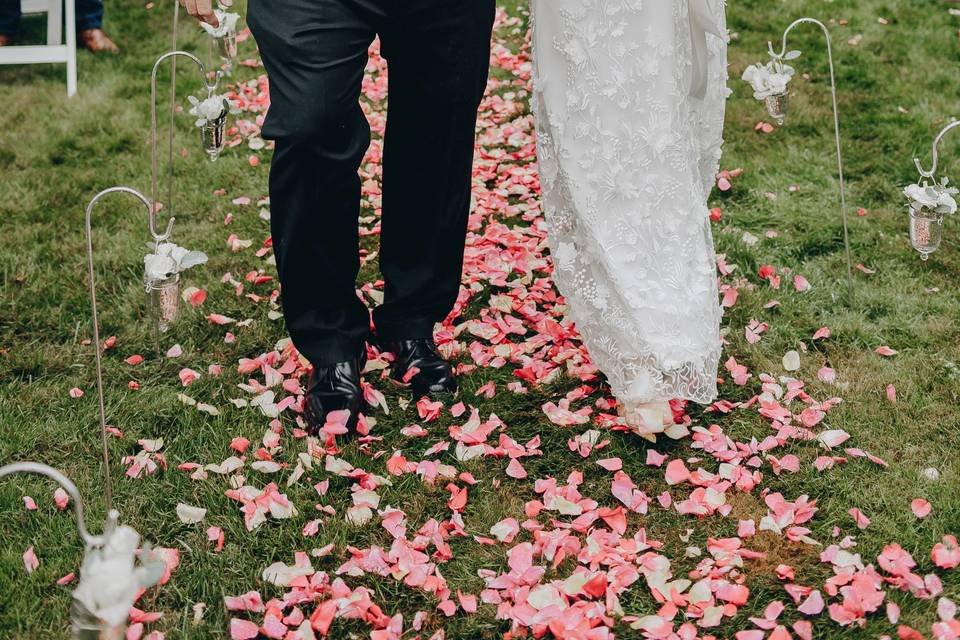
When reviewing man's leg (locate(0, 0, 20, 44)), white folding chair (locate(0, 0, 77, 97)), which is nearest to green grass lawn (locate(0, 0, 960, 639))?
white folding chair (locate(0, 0, 77, 97))

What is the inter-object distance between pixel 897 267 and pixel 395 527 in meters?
2.15

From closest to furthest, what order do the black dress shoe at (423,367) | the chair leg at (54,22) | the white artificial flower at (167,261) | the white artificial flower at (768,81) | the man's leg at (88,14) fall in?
the white artificial flower at (167,261) → the black dress shoe at (423,367) → the white artificial flower at (768,81) → the chair leg at (54,22) → the man's leg at (88,14)

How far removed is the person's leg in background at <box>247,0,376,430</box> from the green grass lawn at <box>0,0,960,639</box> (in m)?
0.27

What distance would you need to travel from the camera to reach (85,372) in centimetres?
294

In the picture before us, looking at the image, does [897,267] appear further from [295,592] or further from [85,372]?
[85,372]

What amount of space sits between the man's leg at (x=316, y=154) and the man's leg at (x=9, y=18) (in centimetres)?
365

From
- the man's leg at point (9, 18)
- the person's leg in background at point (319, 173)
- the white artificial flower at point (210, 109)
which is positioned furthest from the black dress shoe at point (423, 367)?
the man's leg at point (9, 18)

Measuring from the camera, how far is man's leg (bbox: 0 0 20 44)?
5.15m

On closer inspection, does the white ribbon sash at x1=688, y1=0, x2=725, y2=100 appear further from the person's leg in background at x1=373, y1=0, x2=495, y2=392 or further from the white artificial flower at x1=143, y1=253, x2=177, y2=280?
the white artificial flower at x1=143, y1=253, x2=177, y2=280

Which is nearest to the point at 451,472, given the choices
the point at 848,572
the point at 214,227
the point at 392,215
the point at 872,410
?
the point at 392,215

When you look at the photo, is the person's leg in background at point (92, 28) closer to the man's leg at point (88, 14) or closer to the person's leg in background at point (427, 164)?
the man's leg at point (88, 14)

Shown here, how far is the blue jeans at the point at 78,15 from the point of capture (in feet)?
16.9

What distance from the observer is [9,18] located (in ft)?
17.0

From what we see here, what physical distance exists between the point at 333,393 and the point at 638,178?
1.04m
